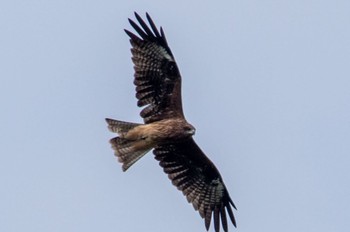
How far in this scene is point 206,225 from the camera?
68.9 feet

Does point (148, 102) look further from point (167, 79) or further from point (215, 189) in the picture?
point (215, 189)

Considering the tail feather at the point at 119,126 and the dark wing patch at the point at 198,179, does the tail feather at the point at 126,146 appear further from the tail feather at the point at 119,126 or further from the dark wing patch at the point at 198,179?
the dark wing patch at the point at 198,179

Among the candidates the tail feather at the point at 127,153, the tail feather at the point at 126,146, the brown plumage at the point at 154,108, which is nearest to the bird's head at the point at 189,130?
the brown plumage at the point at 154,108

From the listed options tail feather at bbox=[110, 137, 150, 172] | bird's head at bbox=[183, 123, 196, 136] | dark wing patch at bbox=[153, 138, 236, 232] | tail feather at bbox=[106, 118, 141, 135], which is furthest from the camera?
dark wing patch at bbox=[153, 138, 236, 232]

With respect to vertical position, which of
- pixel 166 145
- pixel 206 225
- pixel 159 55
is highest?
pixel 159 55

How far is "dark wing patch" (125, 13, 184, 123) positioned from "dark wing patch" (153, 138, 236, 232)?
777 millimetres

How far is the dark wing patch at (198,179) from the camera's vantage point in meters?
21.0

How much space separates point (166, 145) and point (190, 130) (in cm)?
104

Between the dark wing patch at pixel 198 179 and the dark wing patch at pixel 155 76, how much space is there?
2.55 ft

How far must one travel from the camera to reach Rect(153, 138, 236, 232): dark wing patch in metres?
21.0

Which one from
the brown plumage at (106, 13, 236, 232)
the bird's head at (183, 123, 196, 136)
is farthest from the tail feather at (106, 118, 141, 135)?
the bird's head at (183, 123, 196, 136)

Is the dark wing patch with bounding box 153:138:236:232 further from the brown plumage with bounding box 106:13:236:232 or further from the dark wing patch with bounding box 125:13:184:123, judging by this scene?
the dark wing patch with bounding box 125:13:184:123

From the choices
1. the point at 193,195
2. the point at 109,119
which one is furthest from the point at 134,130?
the point at 193,195

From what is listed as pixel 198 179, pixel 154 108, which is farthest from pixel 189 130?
pixel 198 179
